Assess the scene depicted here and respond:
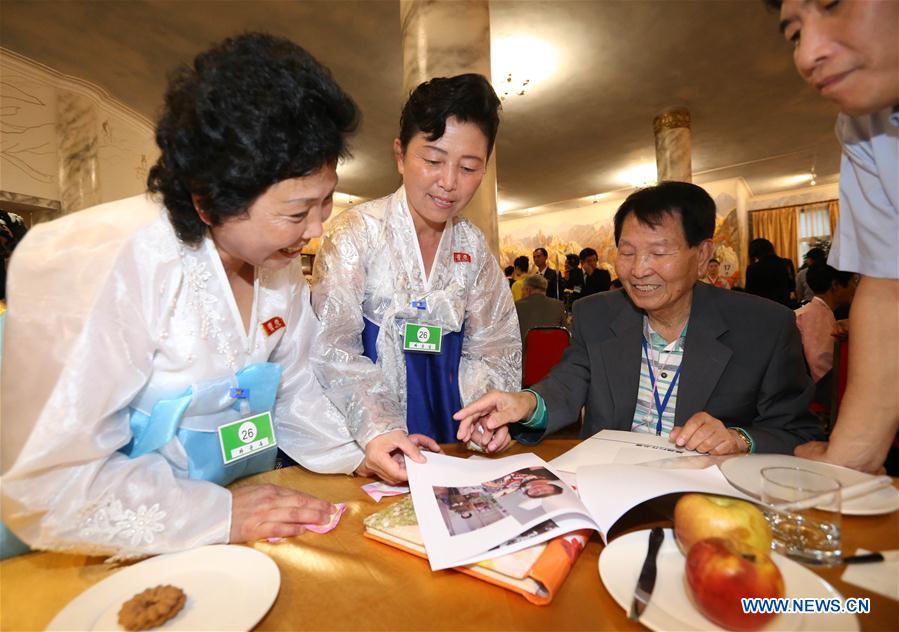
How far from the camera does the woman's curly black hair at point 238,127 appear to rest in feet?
→ 3.09

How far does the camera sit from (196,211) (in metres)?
1.05

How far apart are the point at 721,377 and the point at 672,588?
1103 millimetres

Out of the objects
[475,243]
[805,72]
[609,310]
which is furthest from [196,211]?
[609,310]

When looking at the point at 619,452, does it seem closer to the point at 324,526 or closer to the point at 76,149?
the point at 324,526

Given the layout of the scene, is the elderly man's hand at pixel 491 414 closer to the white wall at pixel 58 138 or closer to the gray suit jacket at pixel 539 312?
the gray suit jacket at pixel 539 312

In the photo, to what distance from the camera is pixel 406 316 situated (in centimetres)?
175

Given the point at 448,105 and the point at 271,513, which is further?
the point at 448,105

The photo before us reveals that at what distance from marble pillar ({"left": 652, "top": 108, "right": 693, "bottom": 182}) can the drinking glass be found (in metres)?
7.95

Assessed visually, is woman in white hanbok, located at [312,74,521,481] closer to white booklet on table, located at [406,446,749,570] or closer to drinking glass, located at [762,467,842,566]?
white booklet on table, located at [406,446,749,570]

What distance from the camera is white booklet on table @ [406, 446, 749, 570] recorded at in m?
0.77

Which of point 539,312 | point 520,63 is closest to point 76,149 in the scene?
point 520,63

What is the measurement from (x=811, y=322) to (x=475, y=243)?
2454 mm

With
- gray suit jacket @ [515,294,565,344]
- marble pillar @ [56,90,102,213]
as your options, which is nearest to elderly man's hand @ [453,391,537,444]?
gray suit jacket @ [515,294,565,344]

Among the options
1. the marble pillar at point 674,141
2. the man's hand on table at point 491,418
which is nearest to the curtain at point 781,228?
the marble pillar at point 674,141
